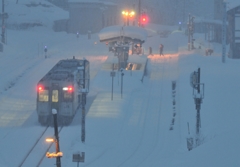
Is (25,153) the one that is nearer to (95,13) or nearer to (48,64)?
(48,64)

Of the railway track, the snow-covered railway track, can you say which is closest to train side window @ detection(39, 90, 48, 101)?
the railway track

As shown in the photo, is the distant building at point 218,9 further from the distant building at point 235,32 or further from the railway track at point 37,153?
the railway track at point 37,153

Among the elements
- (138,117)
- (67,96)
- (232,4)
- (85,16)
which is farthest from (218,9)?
(67,96)

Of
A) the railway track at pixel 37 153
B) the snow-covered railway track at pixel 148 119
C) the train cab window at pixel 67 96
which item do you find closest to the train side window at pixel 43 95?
the train cab window at pixel 67 96

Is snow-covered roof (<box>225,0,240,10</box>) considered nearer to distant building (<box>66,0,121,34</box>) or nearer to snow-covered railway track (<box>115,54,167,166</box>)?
snow-covered railway track (<box>115,54,167,166</box>)

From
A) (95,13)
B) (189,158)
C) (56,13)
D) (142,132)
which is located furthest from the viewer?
(56,13)

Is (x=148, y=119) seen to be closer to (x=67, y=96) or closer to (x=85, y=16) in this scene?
(x=67, y=96)

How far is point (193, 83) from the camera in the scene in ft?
68.7

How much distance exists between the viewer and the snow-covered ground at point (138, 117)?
18.9 meters

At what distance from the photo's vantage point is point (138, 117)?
997 inches

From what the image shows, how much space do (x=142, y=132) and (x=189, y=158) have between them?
23.6 ft

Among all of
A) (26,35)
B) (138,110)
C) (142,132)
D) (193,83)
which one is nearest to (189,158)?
(193,83)

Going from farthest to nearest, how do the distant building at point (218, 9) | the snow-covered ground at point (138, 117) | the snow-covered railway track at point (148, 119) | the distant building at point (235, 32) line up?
the distant building at point (218, 9) < the distant building at point (235, 32) < the snow-covered railway track at point (148, 119) < the snow-covered ground at point (138, 117)

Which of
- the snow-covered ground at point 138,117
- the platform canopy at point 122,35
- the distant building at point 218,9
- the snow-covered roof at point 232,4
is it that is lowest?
the snow-covered ground at point 138,117
